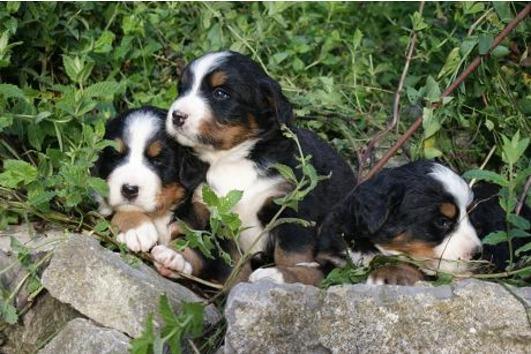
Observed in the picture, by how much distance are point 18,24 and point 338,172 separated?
6.88 feet

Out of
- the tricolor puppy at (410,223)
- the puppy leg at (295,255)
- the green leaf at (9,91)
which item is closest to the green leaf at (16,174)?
the green leaf at (9,91)

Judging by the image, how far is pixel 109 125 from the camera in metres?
5.30

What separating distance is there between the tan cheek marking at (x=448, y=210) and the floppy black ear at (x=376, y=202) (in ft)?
0.66

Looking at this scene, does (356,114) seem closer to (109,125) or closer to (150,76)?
(150,76)

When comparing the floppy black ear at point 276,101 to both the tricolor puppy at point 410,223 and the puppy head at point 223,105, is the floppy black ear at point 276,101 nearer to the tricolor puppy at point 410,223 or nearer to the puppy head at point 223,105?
the puppy head at point 223,105

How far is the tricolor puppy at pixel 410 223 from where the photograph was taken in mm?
4469

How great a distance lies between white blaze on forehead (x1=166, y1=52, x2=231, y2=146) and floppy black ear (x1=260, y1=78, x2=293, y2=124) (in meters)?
0.27

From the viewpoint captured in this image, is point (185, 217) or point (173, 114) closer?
point (173, 114)

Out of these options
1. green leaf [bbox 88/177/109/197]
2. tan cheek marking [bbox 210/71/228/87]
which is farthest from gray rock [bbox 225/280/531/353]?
tan cheek marking [bbox 210/71/228/87]

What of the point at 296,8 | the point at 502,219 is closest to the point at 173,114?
the point at 502,219

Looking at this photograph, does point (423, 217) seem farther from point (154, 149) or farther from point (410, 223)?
point (154, 149)

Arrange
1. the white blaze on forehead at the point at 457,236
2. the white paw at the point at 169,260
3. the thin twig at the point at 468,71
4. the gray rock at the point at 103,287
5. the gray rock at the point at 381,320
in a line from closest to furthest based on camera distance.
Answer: the gray rock at the point at 381,320 < the gray rock at the point at 103,287 < the white blaze on forehead at the point at 457,236 < the white paw at the point at 169,260 < the thin twig at the point at 468,71

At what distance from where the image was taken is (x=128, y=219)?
5.10m

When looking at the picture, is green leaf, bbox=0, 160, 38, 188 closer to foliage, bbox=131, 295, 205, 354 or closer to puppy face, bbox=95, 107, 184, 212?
puppy face, bbox=95, 107, 184, 212
